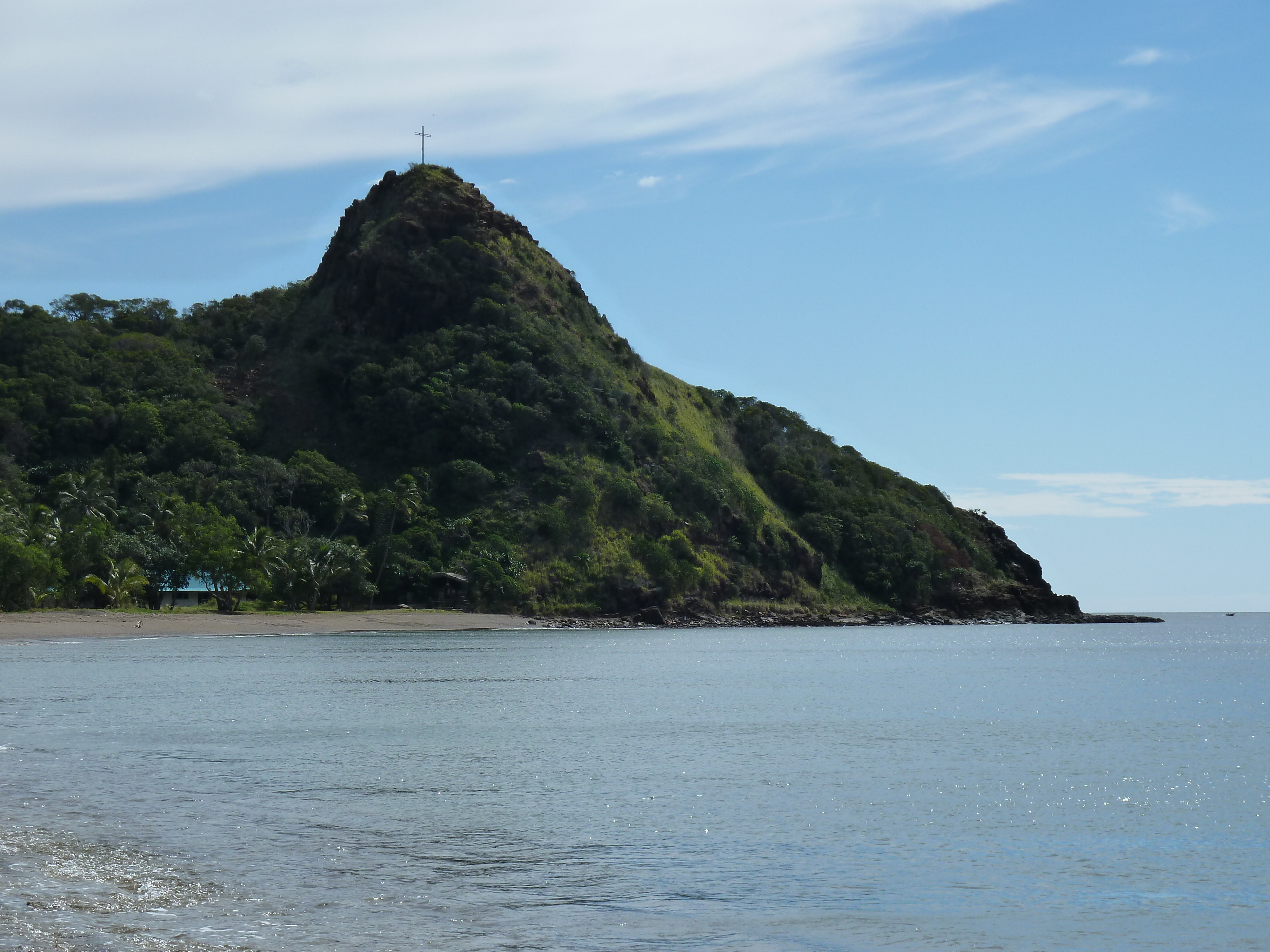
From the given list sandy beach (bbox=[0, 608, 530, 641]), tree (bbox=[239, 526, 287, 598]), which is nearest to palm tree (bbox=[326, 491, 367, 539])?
sandy beach (bbox=[0, 608, 530, 641])

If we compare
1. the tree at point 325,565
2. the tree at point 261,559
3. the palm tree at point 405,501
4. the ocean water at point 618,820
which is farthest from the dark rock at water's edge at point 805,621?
the ocean water at point 618,820

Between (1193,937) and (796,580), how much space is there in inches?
5475

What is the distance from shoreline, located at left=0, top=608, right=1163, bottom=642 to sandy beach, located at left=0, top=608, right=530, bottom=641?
76 mm

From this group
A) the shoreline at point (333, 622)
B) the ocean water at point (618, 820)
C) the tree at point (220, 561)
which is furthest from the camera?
the tree at point (220, 561)

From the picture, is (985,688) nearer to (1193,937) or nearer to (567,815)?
(567,815)

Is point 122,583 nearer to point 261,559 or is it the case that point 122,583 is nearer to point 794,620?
point 261,559

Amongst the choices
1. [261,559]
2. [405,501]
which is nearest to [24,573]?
[261,559]

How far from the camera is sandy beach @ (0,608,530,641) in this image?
73500 mm

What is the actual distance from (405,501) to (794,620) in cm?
5002

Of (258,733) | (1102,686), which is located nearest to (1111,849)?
(258,733)

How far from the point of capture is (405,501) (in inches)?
4879

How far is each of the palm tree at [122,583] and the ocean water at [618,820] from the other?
43718mm

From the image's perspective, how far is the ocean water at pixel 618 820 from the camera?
13.3m

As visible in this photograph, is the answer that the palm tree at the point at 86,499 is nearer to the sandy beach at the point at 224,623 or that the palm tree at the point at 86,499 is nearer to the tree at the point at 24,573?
the sandy beach at the point at 224,623
